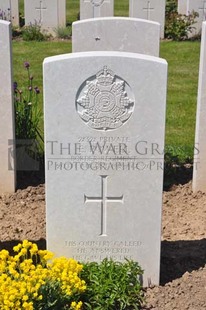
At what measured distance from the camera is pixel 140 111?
399 centimetres

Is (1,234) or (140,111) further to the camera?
(1,234)

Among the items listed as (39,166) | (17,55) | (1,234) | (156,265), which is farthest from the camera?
(17,55)

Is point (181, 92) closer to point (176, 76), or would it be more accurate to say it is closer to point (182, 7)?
point (176, 76)

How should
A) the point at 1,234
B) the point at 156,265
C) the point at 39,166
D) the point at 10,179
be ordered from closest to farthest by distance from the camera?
the point at 156,265, the point at 1,234, the point at 10,179, the point at 39,166

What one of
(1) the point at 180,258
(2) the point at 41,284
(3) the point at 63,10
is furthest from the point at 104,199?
(3) the point at 63,10

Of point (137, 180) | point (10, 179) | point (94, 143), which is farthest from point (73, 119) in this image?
point (10, 179)

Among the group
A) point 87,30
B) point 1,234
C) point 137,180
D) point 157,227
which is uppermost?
point 87,30

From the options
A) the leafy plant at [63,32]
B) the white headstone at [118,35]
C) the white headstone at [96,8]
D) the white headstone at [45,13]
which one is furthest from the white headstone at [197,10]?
the white headstone at [118,35]

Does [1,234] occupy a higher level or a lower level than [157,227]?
lower

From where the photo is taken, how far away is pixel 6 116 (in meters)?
5.66

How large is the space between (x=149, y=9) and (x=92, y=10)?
1.23 m

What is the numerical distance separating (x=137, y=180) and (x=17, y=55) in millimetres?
7975

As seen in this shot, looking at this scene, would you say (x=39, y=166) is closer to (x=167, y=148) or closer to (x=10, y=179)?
(x=10, y=179)

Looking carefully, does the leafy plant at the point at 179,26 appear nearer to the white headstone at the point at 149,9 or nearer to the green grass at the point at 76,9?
the white headstone at the point at 149,9
